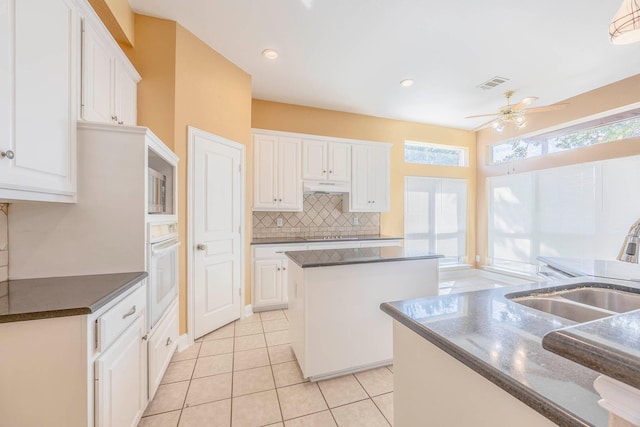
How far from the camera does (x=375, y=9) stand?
217 cm

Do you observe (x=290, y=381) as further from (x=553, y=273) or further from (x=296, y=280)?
(x=553, y=273)

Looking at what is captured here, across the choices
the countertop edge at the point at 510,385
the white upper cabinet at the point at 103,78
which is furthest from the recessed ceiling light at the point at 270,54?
the countertop edge at the point at 510,385

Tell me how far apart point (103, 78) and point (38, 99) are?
0.72 metres

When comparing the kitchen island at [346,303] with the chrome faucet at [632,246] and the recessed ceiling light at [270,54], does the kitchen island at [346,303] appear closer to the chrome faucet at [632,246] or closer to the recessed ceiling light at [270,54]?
the chrome faucet at [632,246]

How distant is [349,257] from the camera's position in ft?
6.66

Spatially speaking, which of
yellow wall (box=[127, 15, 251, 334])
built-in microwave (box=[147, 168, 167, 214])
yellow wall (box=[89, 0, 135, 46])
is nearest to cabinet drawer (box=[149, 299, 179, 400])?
yellow wall (box=[127, 15, 251, 334])

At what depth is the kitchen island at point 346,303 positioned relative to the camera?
1846 millimetres

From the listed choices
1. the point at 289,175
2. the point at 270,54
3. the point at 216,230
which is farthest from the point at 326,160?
the point at 216,230

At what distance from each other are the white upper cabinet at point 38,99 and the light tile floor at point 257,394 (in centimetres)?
146

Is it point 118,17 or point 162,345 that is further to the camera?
point 118,17

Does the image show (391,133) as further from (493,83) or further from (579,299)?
(579,299)

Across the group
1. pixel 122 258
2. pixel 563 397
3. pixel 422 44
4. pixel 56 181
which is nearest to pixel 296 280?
pixel 122 258

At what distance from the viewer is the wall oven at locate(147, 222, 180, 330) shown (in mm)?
1646

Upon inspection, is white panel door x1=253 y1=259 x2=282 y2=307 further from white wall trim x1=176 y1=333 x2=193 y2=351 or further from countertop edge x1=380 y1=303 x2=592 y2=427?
countertop edge x1=380 y1=303 x2=592 y2=427
